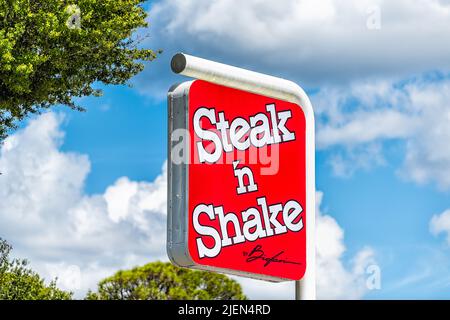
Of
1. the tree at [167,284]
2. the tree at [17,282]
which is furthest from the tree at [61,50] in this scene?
the tree at [167,284]

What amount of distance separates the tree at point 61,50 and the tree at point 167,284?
23.0 meters

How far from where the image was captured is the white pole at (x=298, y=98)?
11.9 meters

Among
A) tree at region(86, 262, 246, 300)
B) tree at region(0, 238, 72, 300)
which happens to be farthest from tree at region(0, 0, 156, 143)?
tree at region(86, 262, 246, 300)

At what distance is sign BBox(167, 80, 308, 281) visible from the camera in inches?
446

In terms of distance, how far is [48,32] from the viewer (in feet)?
95.0

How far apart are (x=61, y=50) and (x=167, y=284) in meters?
27.9

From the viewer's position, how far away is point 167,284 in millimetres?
55750

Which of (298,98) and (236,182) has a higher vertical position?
(298,98)

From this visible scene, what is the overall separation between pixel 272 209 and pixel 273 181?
0.41 meters
